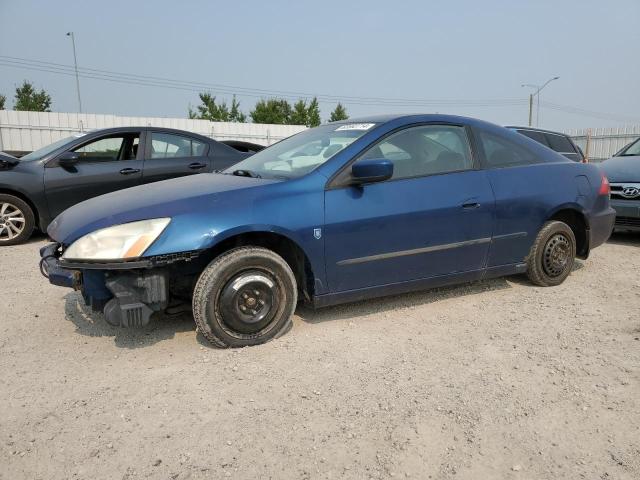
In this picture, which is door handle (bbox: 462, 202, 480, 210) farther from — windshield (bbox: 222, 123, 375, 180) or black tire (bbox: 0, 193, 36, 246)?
black tire (bbox: 0, 193, 36, 246)

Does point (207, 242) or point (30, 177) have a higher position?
point (30, 177)

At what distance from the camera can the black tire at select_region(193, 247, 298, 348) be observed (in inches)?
120

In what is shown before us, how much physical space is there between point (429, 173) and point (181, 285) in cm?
195

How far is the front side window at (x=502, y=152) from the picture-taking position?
157 inches

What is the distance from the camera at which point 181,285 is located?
10.7ft

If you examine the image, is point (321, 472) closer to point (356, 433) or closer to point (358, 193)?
point (356, 433)

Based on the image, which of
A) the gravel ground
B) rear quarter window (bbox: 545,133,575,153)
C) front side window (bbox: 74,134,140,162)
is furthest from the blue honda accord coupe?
rear quarter window (bbox: 545,133,575,153)

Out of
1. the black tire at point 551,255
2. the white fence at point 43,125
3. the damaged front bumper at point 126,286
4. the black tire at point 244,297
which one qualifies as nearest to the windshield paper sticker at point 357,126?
the black tire at point 244,297

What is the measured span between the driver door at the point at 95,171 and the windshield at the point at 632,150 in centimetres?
721

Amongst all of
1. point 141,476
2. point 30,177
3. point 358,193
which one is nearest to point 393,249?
point 358,193

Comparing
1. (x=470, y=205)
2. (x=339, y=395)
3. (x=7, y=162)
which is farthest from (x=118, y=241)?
(x=7, y=162)

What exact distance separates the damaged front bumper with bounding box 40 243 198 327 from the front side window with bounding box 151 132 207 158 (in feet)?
13.1

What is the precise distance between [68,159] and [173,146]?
133 centimetres

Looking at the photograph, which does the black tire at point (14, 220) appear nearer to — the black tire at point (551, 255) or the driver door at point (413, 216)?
the driver door at point (413, 216)
